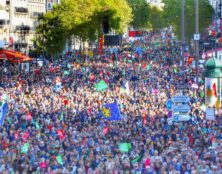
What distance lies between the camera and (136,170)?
106 feet

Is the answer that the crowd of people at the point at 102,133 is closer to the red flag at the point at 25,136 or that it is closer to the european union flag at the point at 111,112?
the red flag at the point at 25,136

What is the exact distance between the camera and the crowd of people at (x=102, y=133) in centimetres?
3334

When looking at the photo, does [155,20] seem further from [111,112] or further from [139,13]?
[111,112]

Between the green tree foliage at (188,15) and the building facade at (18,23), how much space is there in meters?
15.0

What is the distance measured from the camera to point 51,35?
357ft

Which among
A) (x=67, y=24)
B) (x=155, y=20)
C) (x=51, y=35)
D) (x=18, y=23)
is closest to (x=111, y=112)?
(x=51, y=35)

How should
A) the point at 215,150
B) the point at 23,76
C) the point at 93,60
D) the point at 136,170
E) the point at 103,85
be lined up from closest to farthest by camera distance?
the point at 136,170 → the point at 215,150 → the point at 103,85 → the point at 23,76 → the point at 93,60

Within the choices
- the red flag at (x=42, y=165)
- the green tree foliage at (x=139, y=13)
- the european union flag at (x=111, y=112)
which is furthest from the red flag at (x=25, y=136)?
the green tree foliage at (x=139, y=13)

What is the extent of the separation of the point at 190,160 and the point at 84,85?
31.8m

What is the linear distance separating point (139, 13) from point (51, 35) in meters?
74.3

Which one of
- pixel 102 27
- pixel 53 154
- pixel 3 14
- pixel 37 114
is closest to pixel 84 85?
pixel 37 114

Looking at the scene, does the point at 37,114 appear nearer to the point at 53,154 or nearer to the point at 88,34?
the point at 53,154

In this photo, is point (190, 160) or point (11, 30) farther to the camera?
point (11, 30)

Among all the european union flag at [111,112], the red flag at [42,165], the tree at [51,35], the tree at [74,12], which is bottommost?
the red flag at [42,165]
